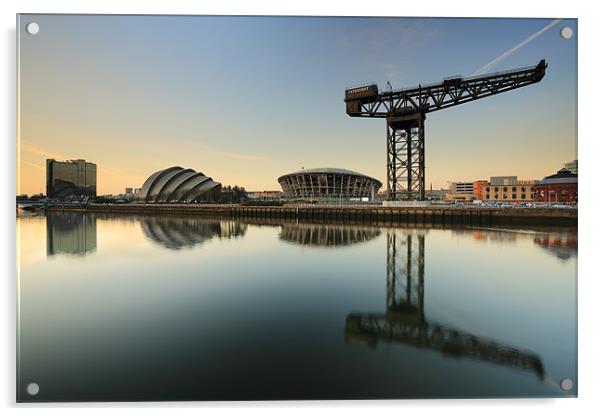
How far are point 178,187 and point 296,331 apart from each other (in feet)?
126

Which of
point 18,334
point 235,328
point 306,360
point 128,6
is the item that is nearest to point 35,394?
point 18,334

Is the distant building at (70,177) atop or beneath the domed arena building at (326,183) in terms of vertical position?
beneath

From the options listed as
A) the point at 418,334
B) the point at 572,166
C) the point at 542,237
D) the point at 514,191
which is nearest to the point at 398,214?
the point at 514,191

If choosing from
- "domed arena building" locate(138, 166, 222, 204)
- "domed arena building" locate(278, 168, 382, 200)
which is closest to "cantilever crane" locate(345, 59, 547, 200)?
"domed arena building" locate(278, 168, 382, 200)

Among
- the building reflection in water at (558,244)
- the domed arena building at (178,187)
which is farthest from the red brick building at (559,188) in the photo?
the domed arena building at (178,187)

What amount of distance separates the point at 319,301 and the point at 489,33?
4.15 metres

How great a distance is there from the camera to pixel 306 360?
9.44 ft

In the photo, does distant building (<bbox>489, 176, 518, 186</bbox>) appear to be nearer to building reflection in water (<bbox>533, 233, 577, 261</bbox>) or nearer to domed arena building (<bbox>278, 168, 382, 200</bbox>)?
building reflection in water (<bbox>533, 233, 577, 261</bbox>)

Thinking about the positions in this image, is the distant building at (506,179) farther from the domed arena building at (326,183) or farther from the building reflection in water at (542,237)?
the domed arena building at (326,183)

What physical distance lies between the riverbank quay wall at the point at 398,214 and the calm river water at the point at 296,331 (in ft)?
21.2

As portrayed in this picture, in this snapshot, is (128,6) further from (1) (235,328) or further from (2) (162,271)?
(2) (162,271)

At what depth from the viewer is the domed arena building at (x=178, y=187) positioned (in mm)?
37250

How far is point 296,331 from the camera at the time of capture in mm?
3461

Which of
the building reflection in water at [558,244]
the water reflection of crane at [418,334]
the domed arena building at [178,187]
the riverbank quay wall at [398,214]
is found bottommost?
the water reflection of crane at [418,334]
